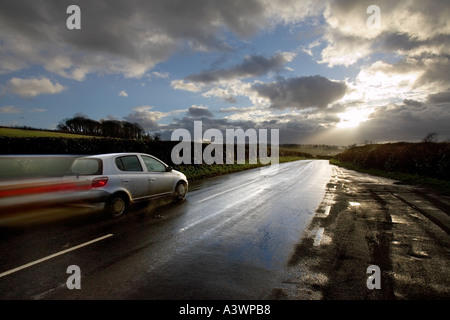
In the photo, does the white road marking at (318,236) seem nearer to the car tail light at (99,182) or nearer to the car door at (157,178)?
the car door at (157,178)

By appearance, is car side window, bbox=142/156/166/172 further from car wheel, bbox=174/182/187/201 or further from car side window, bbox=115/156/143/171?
car wheel, bbox=174/182/187/201

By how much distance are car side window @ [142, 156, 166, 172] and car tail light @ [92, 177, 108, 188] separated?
1683 millimetres

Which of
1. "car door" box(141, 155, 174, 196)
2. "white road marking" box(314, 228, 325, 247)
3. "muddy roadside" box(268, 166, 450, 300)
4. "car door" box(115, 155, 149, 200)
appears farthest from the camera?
"car door" box(141, 155, 174, 196)

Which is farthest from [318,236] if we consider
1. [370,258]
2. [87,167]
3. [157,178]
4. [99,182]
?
[87,167]

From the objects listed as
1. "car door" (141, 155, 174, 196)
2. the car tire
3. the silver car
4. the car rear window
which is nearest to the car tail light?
the silver car

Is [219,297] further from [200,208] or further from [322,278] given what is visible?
[200,208]

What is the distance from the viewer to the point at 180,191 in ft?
30.0

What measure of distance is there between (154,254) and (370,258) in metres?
3.96

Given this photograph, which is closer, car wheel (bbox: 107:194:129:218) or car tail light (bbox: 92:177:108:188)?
car tail light (bbox: 92:177:108:188)

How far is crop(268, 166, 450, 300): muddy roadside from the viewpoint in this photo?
3.20 m

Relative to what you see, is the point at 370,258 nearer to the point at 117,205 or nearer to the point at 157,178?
the point at 117,205

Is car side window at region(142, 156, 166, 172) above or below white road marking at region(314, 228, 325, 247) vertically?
above

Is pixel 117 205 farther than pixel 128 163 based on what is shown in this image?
No

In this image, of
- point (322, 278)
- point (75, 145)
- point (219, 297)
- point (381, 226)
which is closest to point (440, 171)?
point (381, 226)
